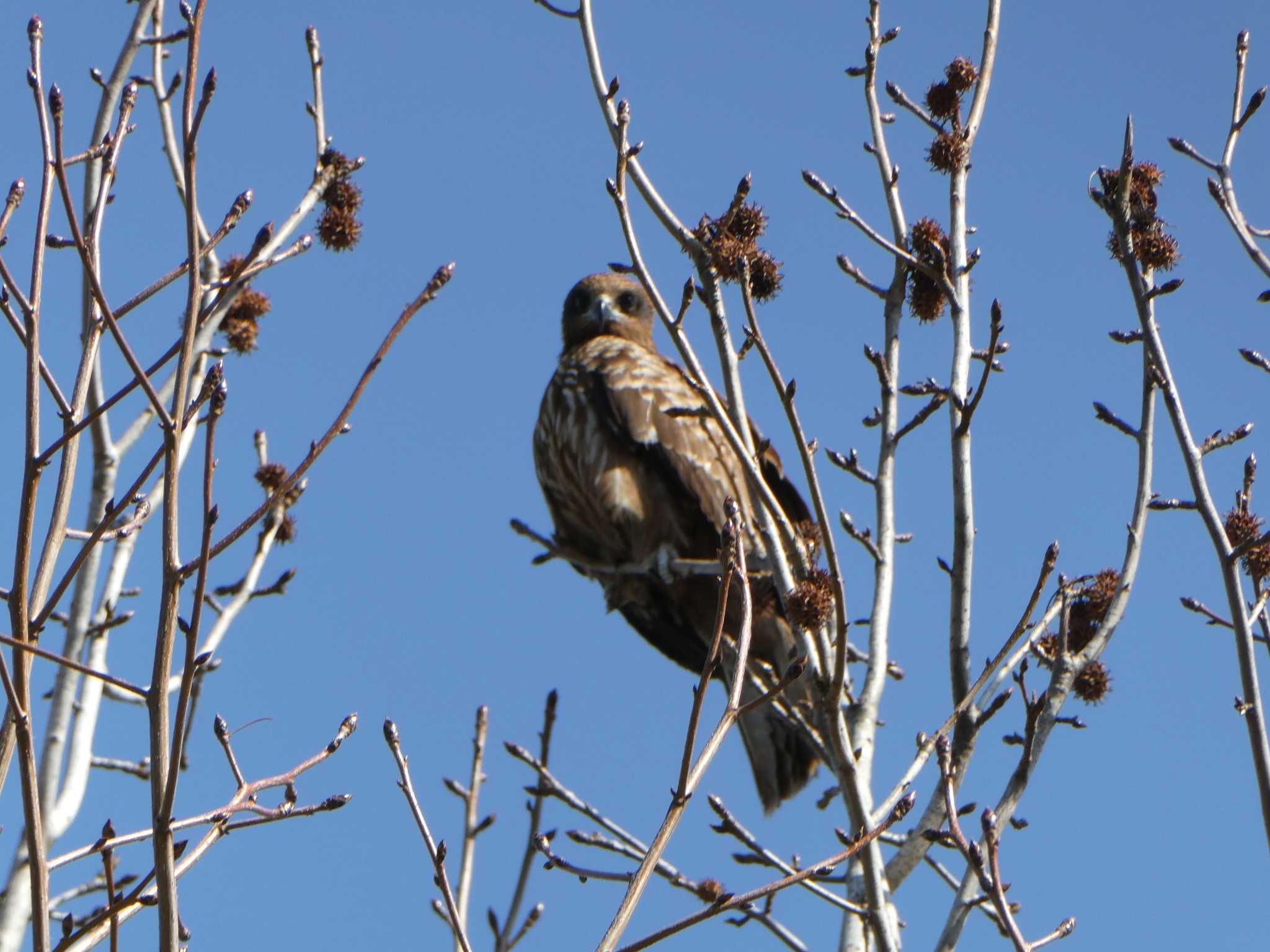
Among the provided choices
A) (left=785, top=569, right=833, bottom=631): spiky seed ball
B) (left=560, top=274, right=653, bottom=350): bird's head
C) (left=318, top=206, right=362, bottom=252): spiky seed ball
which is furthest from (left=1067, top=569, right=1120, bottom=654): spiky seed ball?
(left=560, top=274, right=653, bottom=350): bird's head

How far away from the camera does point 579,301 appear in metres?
7.91

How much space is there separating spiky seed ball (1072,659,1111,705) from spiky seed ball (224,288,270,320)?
8.51ft

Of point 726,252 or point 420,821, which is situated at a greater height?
point 726,252

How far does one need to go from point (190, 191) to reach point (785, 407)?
1.35 metres

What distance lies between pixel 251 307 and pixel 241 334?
0.29 feet

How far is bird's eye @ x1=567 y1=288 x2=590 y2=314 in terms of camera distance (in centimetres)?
784

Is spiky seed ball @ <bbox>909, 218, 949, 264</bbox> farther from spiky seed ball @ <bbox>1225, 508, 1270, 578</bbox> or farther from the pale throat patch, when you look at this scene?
the pale throat patch

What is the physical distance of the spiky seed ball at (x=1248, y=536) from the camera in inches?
134

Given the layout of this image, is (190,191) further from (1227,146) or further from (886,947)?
(1227,146)

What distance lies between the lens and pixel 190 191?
2.00 metres

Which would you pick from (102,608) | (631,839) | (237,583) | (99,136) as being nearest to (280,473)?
(237,583)

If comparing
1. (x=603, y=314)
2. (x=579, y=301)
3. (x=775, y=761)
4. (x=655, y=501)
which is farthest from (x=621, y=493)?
(x=579, y=301)

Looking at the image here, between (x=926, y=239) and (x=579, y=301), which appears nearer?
(x=926, y=239)

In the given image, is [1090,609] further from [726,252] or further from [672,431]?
[672,431]
